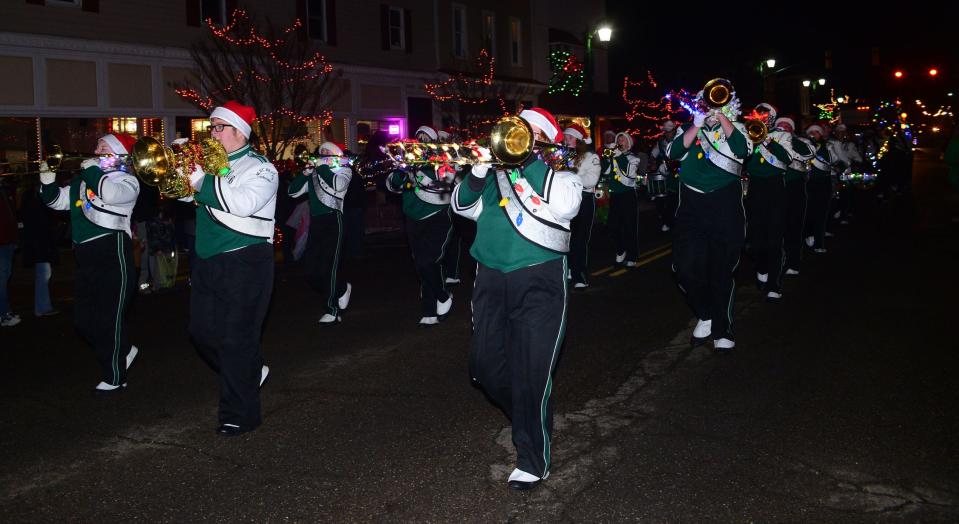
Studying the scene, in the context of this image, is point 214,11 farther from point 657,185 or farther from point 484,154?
point 484,154

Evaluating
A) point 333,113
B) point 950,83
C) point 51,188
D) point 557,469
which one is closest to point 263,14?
point 333,113

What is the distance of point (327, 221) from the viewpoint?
9398mm

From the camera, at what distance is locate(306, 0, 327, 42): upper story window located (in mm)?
24766

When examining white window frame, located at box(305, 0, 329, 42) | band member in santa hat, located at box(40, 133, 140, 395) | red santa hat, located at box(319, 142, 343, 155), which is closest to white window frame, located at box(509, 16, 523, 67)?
white window frame, located at box(305, 0, 329, 42)

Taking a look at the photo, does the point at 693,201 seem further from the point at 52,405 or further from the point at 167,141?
the point at 167,141

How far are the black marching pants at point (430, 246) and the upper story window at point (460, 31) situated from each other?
22841mm

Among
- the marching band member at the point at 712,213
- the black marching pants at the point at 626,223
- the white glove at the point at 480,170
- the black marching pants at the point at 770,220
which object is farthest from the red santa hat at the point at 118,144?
the black marching pants at the point at 626,223

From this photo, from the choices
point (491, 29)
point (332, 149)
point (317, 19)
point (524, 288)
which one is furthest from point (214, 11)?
point (524, 288)

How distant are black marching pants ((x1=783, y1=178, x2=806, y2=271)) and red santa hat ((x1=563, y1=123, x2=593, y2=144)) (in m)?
2.72

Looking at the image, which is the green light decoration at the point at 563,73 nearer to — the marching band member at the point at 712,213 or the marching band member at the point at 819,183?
the marching band member at the point at 819,183

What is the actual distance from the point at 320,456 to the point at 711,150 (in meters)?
4.24

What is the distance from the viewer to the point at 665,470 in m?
4.87

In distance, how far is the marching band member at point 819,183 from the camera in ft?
44.9

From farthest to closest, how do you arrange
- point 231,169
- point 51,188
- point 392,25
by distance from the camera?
point 392,25 → point 51,188 → point 231,169
